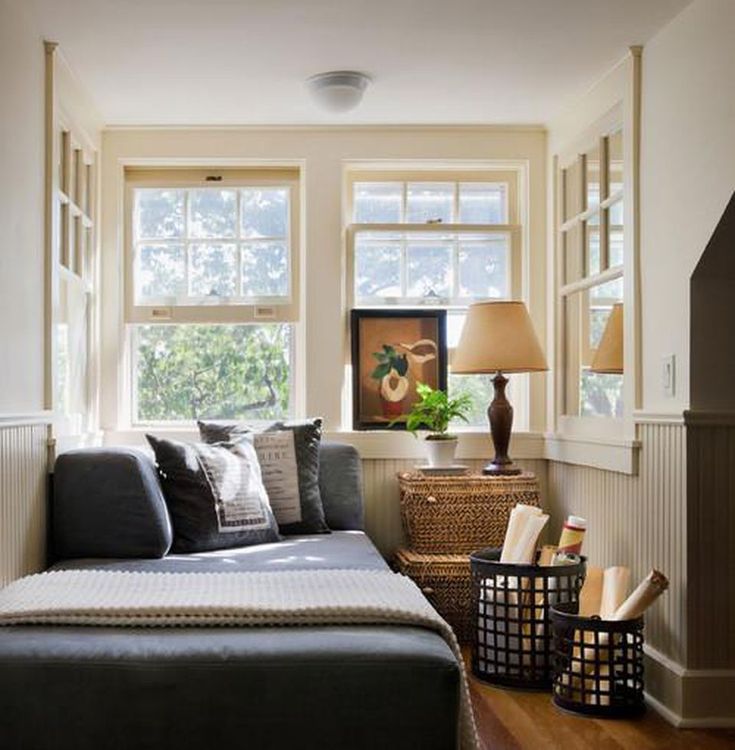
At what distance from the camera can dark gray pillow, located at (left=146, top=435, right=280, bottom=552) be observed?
3.59 meters

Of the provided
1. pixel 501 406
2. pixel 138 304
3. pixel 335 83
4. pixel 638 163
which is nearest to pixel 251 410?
pixel 138 304

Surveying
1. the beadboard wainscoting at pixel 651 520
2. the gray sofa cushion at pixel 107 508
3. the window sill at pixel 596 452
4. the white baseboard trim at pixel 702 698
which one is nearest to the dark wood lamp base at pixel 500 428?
the window sill at pixel 596 452

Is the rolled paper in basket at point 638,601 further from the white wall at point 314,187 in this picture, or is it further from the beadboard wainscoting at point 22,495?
the beadboard wainscoting at point 22,495

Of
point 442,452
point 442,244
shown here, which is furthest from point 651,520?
point 442,244

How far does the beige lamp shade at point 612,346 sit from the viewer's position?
3816 mm

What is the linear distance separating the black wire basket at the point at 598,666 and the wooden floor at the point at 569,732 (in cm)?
5

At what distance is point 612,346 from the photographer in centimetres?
387

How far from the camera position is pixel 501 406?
4293 millimetres

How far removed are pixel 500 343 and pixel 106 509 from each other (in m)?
1.71

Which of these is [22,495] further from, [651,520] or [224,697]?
[651,520]

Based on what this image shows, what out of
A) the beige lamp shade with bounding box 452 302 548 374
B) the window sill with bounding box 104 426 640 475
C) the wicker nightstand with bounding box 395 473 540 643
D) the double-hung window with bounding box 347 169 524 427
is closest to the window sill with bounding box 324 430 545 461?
the window sill with bounding box 104 426 640 475

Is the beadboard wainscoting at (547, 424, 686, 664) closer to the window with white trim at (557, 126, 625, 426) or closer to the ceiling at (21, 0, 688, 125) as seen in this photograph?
the window with white trim at (557, 126, 625, 426)

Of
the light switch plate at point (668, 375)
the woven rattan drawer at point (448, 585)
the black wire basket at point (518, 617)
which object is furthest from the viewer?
the woven rattan drawer at point (448, 585)

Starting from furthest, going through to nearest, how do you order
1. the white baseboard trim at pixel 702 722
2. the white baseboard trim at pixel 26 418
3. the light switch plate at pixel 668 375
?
the light switch plate at pixel 668 375
the white baseboard trim at pixel 702 722
the white baseboard trim at pixel 26 418
